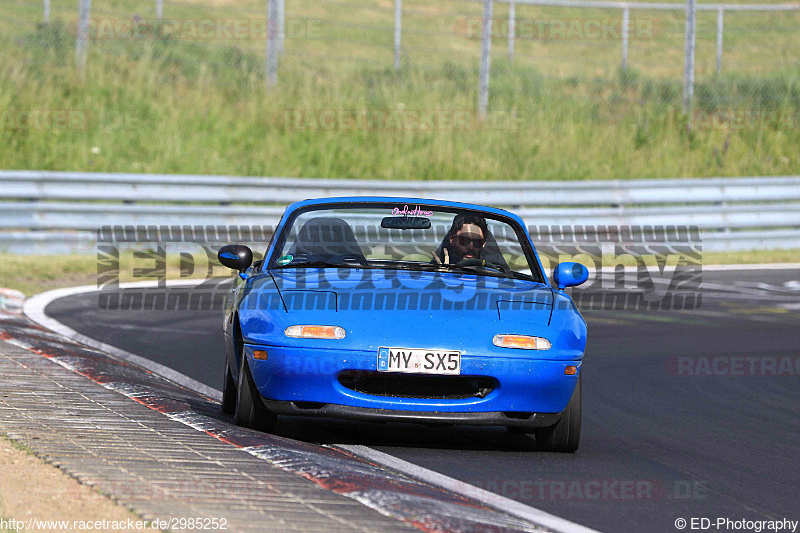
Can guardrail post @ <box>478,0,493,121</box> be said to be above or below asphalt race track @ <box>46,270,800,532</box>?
above

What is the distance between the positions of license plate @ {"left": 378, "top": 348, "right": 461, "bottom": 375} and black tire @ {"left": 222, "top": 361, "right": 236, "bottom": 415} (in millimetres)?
1326

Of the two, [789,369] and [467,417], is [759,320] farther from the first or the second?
[467,417]

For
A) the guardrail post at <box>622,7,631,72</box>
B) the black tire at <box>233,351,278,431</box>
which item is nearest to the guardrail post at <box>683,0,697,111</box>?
the guardrail post at <box>622,7,631,72</box>

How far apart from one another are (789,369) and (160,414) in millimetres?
5428

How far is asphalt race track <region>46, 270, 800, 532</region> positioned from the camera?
548 centimetres

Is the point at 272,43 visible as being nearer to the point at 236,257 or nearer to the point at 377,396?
the point at 236,257

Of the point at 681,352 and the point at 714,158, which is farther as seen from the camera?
the point at 714,158

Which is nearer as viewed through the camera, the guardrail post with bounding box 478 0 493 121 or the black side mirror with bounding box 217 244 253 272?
the black side mirror with bounding box 217 244 253 272

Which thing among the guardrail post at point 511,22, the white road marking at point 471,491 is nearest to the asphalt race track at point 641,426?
the white road marking at point 471,491

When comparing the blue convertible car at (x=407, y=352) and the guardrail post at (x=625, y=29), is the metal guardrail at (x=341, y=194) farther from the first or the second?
the blue convertible car at (x=407, y=352)

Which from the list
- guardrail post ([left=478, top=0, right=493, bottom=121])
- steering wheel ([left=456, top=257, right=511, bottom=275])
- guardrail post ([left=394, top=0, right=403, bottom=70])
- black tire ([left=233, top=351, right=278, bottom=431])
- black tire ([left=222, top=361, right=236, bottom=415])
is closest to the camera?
black tire ([left=233, top=351, right=278, bottom=431])

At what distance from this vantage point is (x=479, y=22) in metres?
23.2

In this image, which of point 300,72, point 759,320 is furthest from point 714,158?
point 759,320

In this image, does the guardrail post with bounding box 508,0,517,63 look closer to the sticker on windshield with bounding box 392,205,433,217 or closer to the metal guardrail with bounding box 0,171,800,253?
the metal guardrail with bounding box 0,171,800,253
